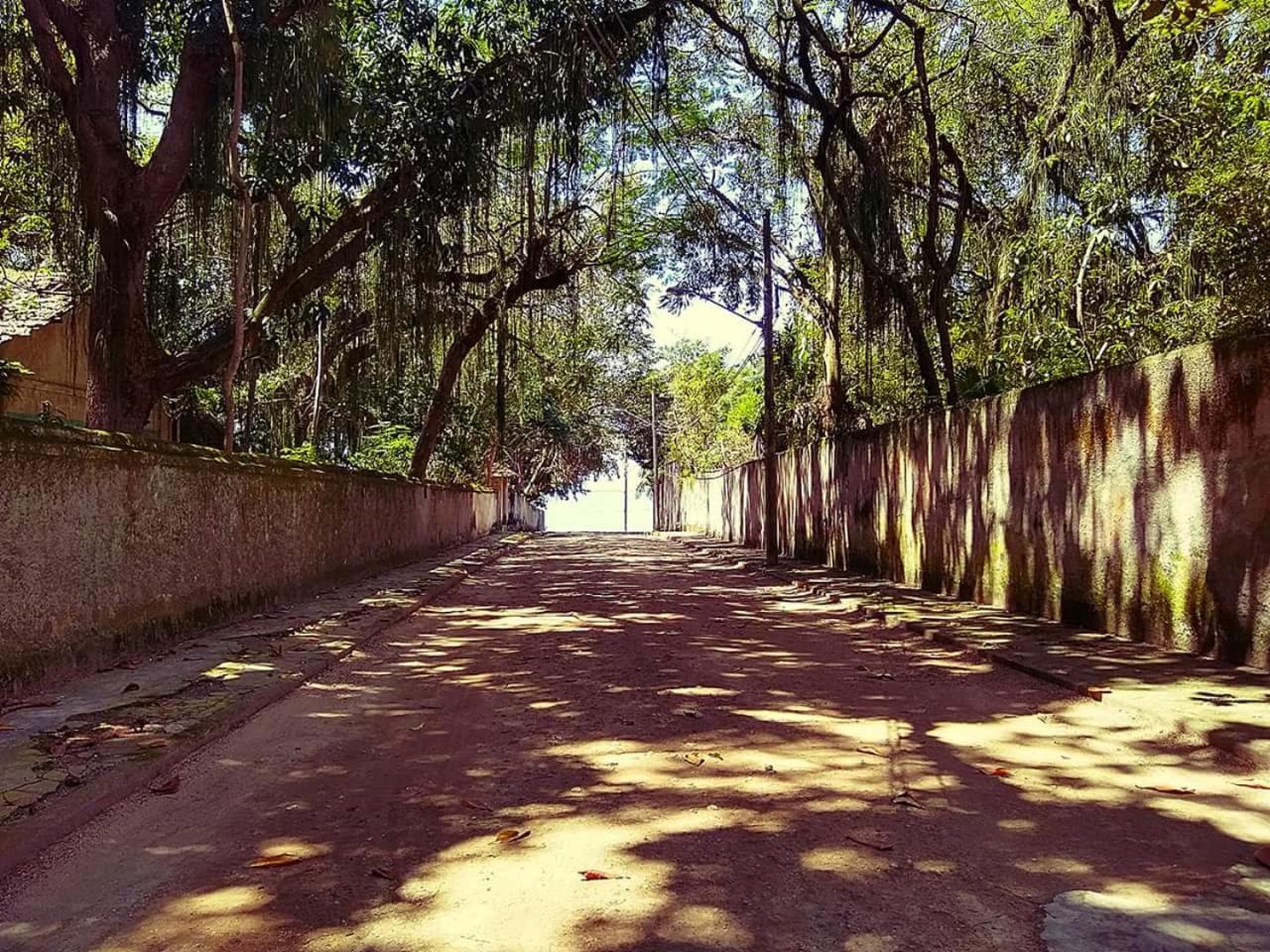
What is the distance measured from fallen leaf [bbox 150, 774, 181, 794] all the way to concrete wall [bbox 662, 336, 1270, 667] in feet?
21.2

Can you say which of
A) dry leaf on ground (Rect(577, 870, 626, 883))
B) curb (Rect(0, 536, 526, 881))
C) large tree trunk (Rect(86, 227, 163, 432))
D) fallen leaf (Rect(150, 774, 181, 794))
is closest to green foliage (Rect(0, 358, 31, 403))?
large tree trunk (Rect(86, 227, 163, 432))

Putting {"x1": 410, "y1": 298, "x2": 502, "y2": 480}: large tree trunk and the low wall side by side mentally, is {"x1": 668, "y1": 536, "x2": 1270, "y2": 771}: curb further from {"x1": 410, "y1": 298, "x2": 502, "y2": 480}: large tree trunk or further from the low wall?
{"x1": 410, "y1": 298, "x2": 502, "y2": 480}: large tree trunk

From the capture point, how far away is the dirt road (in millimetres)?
2889

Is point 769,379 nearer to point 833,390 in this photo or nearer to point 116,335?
point 833,390

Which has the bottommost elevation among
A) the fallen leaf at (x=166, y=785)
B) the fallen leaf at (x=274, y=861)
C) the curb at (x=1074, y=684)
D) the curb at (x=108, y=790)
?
the fallen leaf at (x=274, y=861)

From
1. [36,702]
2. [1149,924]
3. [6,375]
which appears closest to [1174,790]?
[1149,924]

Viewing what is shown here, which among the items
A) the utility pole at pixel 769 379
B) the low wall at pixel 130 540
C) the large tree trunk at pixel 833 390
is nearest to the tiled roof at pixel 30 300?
the low wall at pixel 130 540

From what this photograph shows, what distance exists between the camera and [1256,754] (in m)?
4.52

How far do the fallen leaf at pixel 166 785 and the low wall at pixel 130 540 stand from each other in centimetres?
171

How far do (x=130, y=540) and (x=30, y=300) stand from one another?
9.50m

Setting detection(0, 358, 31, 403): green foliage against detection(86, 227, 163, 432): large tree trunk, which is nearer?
detection(0, 358, 31, 403): green foliage

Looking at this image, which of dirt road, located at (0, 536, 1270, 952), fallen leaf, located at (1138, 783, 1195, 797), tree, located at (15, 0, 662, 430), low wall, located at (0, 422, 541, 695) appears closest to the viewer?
dirt road, located at (0, 536, 1270, 952)

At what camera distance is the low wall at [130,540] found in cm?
563

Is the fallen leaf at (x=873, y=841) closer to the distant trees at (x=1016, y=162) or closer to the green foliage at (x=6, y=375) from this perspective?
the distant trees at (x=1016, y=162)
